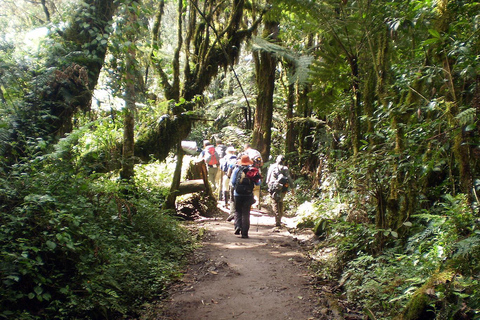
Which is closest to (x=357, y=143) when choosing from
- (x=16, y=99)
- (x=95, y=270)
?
(x=95, y=270)

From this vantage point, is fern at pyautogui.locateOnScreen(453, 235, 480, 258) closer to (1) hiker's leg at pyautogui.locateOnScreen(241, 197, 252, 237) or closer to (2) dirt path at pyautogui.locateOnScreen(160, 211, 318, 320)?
(2) dirt path at pyautogui.locateOnScreen(160, 211, 318, 320)

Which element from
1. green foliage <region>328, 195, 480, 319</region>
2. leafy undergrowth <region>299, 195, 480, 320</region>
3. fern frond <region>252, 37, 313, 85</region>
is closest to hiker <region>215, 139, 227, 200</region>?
fern frond <region>252, 37, 313, 85</region>

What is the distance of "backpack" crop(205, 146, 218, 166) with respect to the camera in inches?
467

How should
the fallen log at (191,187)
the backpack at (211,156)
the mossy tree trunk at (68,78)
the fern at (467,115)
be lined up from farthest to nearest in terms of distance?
the backpack at (211,156) < the fallen log at (191,187) < the mossy tree trunk at (68,78) < the fern at (467,115)

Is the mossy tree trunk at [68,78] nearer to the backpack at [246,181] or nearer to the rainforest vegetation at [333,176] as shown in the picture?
the rainforest vegetation at [333,176]

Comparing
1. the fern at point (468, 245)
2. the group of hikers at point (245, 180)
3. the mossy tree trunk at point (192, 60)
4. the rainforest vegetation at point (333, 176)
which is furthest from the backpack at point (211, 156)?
the fern at point (468, 245)

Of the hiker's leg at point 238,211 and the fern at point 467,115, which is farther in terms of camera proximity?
the hiker's leg at point 238,211

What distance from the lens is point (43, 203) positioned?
409 cm

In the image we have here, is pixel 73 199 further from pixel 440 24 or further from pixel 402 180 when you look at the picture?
pixel 440 24

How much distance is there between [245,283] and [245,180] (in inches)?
109

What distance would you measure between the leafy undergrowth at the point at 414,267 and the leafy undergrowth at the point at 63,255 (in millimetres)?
2727

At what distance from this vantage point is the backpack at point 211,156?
38.9 feet

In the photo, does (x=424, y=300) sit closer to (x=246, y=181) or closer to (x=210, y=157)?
(x=246, y=181)

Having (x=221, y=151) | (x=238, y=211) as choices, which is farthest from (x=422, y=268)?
(x=221, y=151)
